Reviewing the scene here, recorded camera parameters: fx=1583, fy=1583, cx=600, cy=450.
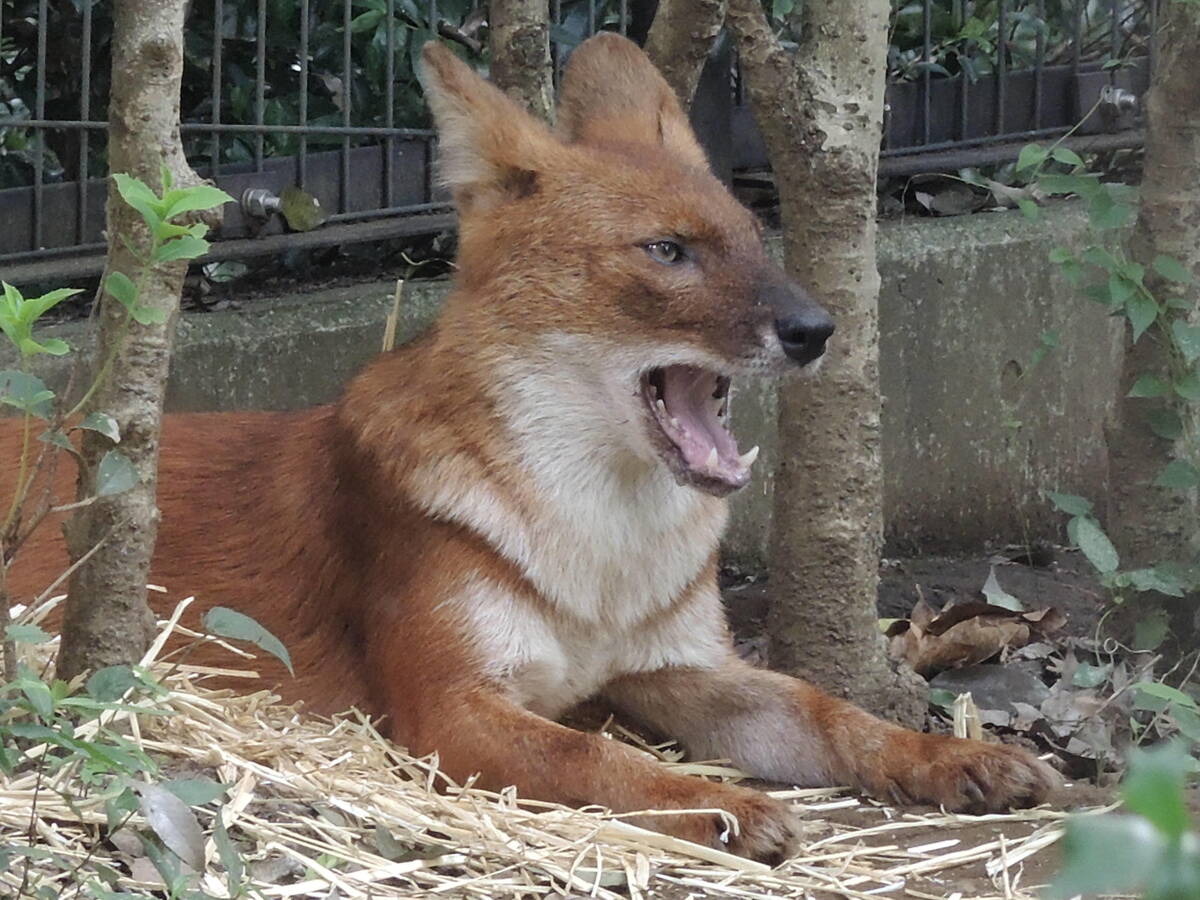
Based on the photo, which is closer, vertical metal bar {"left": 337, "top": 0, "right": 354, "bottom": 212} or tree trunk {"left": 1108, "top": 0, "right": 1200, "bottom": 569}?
tree trunk {"left": 1108, "top": 0, "right": 1200, "bottom": 569}

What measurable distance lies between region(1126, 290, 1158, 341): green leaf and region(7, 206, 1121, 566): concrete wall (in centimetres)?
194

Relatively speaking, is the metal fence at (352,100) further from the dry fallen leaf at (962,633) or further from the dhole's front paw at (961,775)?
the dhole's front paw at (961,775)

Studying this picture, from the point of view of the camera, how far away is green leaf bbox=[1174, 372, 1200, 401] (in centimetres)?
400

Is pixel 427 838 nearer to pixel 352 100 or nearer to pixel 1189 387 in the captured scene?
pixel 1189 387

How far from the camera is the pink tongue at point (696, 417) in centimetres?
373

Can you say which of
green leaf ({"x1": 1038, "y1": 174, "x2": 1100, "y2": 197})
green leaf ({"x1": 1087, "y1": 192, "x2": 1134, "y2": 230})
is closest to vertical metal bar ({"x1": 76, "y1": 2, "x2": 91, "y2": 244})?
green leaf ({"x1": 1038, "y1": 174, "x2": 1100, "y2": 197})

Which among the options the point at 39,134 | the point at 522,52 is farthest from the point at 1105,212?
the point at 39,134

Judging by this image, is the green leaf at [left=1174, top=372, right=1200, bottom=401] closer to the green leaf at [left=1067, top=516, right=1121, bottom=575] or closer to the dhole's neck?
the green leaf at [left=1067, top=516, right=1121, bottom=575]

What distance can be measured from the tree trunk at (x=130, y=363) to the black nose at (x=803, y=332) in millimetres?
1358

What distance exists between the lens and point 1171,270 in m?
4.01

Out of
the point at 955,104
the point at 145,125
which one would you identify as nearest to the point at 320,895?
the point at 145,125

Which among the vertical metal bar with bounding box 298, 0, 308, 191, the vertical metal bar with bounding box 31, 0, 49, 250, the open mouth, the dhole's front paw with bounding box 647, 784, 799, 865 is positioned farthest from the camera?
the vertical metal bar with bounding box 298, 0, 308, 191

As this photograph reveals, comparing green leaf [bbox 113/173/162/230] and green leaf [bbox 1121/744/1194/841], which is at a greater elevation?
green leaf [bbox 113/173/162/230]

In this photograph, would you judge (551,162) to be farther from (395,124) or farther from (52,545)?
(395,124)
